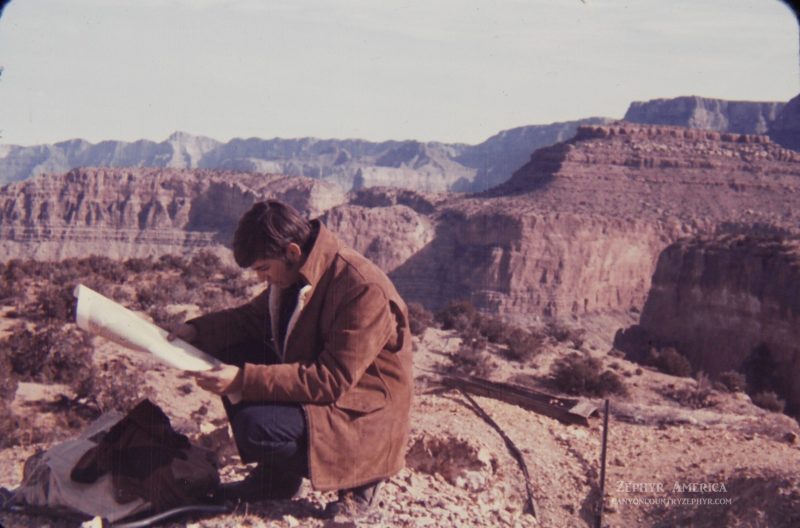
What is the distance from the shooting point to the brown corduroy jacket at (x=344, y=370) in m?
3.03

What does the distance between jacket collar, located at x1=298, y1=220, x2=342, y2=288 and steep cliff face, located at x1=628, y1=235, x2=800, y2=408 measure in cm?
2057

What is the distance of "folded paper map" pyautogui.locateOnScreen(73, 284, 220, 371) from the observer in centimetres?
293

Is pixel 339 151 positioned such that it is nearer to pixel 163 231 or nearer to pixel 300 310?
pixel 163 231

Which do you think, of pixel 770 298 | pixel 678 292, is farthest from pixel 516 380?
pixel 678 292

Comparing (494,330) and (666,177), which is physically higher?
(666,177)

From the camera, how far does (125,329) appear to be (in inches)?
118

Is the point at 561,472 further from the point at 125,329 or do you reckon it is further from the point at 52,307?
the point at 52,307

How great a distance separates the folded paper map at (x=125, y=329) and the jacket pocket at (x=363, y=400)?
0.61 meters

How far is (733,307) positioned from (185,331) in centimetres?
2660

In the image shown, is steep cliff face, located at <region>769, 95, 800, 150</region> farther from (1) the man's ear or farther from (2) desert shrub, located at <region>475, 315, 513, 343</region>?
(1) the man's ear

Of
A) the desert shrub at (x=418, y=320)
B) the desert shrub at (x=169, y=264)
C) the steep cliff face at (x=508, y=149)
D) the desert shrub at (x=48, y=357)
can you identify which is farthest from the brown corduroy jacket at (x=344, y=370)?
the steep cliff face at (x=508, y=149)

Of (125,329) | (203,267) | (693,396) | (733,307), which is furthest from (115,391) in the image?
(733,307)

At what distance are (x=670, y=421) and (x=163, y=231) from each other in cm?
4922

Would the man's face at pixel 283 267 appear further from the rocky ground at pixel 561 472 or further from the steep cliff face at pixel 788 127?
the steep cliff face at pixel 788 127
